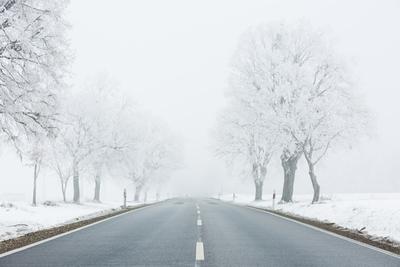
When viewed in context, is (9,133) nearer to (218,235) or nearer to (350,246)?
(218,235)

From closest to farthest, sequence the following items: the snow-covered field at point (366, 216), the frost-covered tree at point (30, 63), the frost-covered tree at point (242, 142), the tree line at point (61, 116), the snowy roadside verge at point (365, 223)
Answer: the snowy roadside verge at point (365, 223) < the snow-covered field at point (366, 216) < the frost-covered tree at point (30, 63) < the tree line at point (61, 116) < the frost-covered tree at point (242, 142)

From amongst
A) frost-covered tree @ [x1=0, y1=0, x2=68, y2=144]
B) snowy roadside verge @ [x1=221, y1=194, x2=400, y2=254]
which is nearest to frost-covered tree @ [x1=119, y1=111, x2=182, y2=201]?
frost-covered tree @ [x1=0, y1=0, x2=68, y2=144]

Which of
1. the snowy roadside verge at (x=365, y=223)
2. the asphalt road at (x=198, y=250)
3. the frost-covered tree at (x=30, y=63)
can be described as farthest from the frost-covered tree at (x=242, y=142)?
the asphalt road at (x=198, y=250)

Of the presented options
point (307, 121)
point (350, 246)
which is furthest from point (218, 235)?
point (307, 121)

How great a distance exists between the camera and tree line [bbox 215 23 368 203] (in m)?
23.6

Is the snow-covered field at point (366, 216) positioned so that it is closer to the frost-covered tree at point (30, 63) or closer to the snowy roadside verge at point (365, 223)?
the snowy roadside verge at point (365, 223)

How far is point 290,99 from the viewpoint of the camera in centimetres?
2509

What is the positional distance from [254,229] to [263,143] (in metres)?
19.6

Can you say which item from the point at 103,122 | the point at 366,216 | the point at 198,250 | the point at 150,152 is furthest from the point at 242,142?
the point at 198,250

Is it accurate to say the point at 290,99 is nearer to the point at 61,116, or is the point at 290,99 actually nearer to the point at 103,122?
the point at 61,116

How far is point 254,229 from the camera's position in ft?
42.3

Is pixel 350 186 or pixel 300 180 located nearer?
pixel 350 186

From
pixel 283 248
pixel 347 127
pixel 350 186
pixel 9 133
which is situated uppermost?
pixel 347 127

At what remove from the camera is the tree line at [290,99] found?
23.6 m
